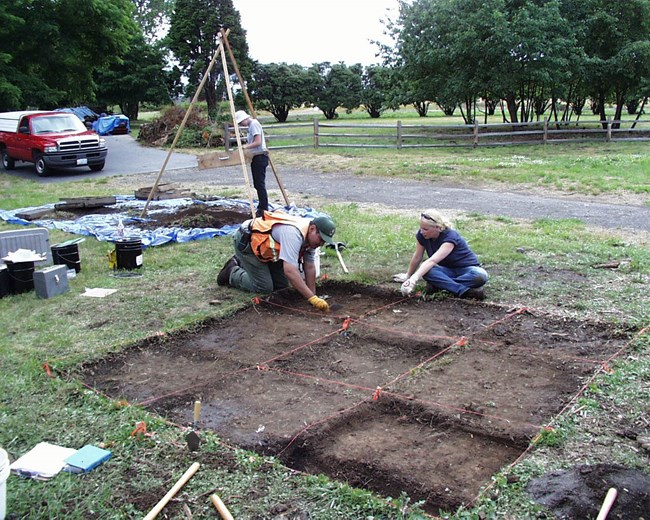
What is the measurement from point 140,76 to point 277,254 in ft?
122

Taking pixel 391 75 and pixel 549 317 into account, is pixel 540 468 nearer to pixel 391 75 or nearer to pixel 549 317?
pixel 549 317

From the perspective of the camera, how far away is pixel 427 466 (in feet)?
11.6

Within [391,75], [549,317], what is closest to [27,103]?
[391,75]

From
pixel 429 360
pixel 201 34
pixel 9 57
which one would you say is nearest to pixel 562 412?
pixel 429 360

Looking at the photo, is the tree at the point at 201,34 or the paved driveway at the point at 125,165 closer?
the paved driveway at the point at 125,165

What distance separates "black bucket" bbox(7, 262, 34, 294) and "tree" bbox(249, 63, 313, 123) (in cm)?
3137

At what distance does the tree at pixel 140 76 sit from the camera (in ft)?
131

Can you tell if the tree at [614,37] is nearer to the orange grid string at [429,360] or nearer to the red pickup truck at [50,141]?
the red pickup truck at [50,141]

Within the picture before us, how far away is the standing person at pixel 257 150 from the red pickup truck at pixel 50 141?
28.5ft

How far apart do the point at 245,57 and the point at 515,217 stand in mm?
28983

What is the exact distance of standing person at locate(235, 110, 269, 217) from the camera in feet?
32.4

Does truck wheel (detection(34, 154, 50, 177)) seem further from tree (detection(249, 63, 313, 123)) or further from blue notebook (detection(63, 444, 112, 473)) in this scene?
tree (detection(249, 63, 313, 123))

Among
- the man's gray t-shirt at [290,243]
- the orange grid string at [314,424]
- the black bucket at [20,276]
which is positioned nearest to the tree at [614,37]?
the man's gray t-shirt at [290,243]

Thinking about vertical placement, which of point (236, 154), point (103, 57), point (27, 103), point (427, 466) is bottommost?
point (427, 466)
